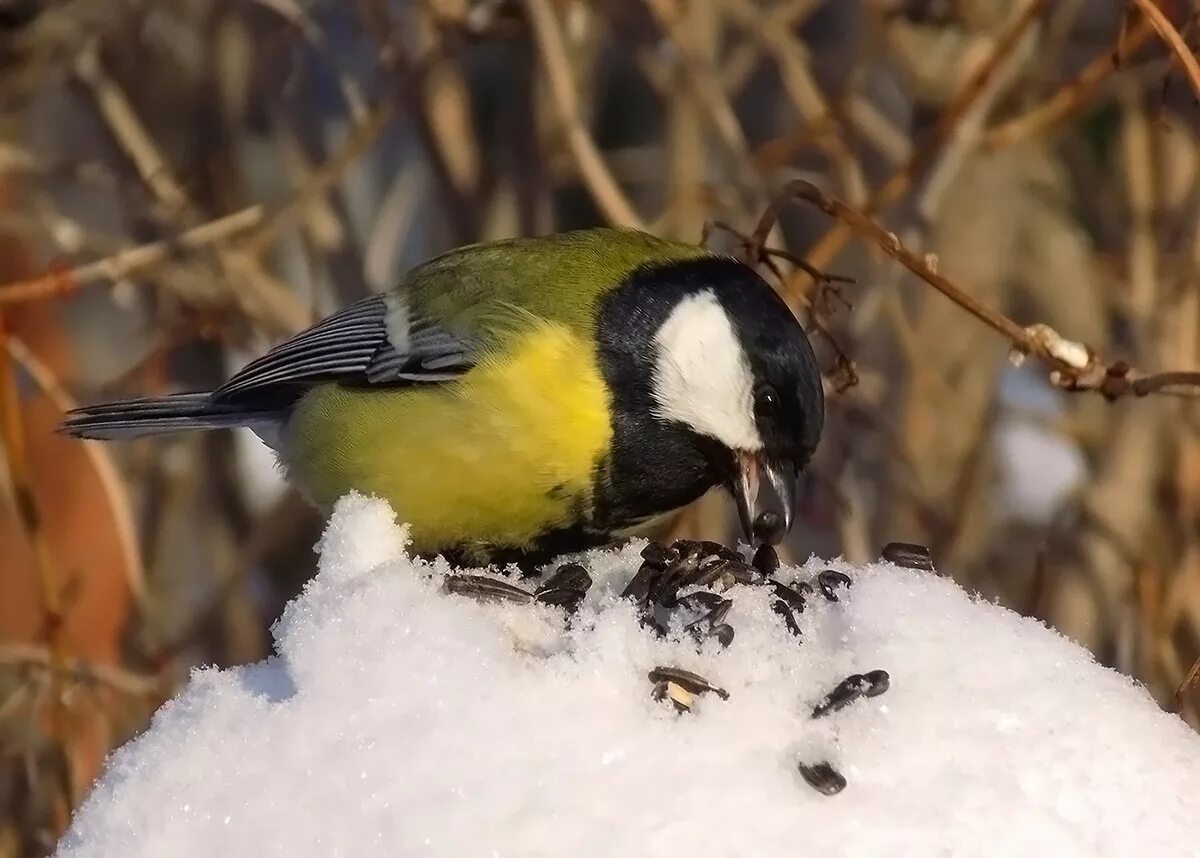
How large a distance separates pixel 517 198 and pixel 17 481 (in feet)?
3.00

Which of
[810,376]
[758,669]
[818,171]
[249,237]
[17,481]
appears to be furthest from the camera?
[818,171]

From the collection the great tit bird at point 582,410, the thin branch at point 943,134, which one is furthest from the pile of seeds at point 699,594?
the thin branch at point 943,134

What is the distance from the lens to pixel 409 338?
1.34 meters

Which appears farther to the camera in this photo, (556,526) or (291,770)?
(556,526)

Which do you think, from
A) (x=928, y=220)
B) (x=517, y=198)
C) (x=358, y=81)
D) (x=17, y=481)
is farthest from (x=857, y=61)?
(x=17, y=481)

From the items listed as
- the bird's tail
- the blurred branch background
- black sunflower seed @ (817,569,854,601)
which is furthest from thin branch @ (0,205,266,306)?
black sunflower seed @ (817,569,854,601)

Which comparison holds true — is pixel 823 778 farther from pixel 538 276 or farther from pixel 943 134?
pixel 943 134

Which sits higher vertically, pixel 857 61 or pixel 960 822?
pixel 857 61

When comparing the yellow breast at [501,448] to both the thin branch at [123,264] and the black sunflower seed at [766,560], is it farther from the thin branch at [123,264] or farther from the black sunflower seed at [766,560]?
the thin branch at [123,264]

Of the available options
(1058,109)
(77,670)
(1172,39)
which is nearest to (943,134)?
(1058,109)

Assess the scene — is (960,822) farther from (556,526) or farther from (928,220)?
(928,220)

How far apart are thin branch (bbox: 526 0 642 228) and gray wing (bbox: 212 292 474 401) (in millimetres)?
449

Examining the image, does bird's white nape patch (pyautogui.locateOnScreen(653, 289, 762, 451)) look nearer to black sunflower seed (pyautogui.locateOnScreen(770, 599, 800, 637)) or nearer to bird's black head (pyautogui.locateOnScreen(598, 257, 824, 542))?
bird's black head (pyautogui.locateOnScreen(598, 257, 824, 542))

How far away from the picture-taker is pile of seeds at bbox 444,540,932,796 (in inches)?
30.6
